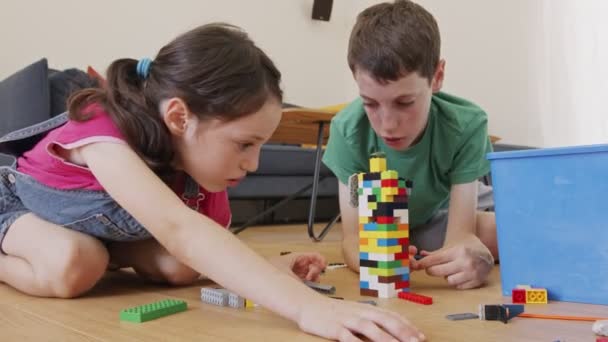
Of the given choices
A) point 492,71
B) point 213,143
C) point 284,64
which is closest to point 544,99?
point 492,71

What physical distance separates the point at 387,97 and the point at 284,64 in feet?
9.88

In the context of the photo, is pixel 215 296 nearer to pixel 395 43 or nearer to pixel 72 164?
pixel 72 164

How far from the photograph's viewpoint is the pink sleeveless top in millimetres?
1015

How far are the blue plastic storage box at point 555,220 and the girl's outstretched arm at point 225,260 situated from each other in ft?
1.26

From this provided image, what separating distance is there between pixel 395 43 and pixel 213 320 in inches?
26.3

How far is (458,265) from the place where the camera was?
1110 mm

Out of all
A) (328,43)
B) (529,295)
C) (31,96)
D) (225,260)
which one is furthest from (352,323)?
(328,43)

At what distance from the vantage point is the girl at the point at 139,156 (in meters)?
0.95

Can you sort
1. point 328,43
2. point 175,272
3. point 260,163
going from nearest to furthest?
point 175,272 < point 260,163 < point 328,43

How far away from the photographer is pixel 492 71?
3.80 m

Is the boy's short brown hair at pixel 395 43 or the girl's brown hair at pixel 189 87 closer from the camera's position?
the girl's brown hair at pixel 189 87

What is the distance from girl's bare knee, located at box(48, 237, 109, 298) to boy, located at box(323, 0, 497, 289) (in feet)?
1.86

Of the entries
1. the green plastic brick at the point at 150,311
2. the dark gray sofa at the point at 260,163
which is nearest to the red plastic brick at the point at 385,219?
the green plastic brick at the point at 150,311

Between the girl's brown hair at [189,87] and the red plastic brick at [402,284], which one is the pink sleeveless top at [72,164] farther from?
the red plastic brick at [402,284]
